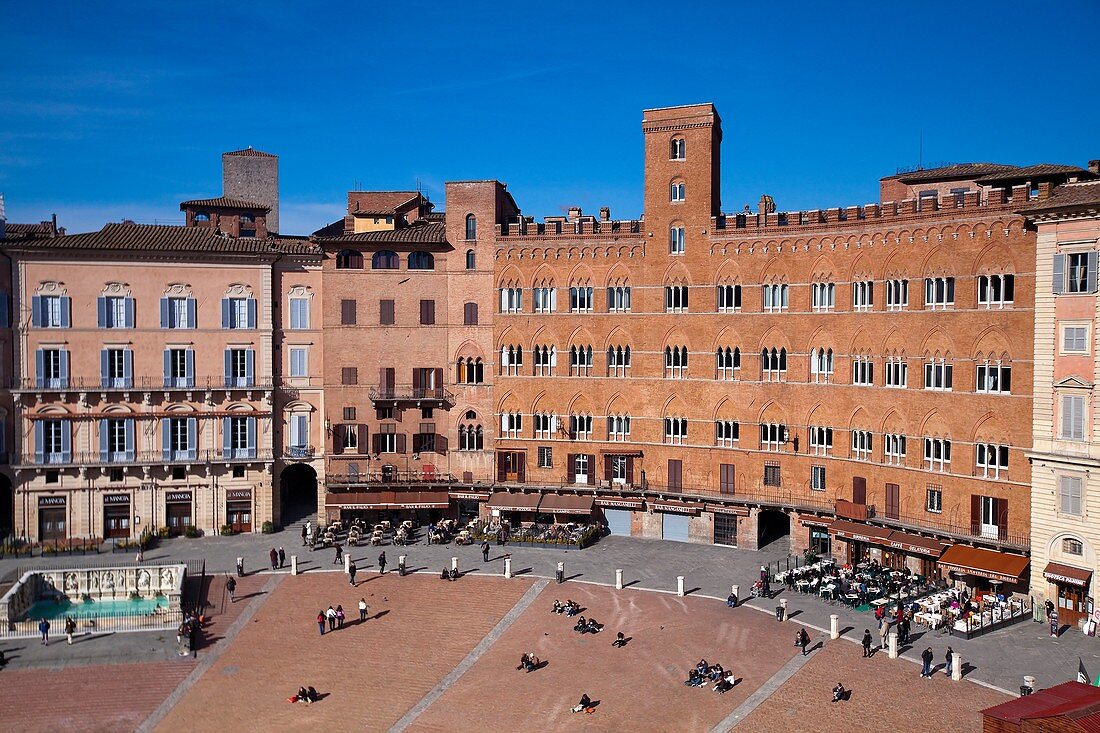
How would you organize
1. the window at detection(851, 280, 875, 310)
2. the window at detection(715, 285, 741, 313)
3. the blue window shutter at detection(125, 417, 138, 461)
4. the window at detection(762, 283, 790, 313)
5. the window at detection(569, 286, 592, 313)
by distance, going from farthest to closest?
the window at detection(569, 286, 592, 313) → the blue window shutter at detection(125, 417, 138, 461) → the window at detection(715, 285, 741, 313) → the window at detection(762, 283, 790, 313) → the window at detection(851, 280, 875, 310)

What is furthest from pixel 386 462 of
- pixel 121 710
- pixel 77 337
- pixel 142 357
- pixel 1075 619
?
pixel 1075 619

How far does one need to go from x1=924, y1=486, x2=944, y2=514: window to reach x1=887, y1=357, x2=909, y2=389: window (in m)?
5.67

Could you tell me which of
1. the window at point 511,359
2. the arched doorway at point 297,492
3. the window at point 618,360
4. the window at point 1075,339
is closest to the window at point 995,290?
the window at point 1075,339

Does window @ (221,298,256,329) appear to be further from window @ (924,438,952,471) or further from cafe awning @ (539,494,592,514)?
window @ (924,438,952,471)

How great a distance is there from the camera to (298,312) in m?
62.8

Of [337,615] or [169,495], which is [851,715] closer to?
[337,615]

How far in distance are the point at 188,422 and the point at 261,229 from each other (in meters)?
18.5

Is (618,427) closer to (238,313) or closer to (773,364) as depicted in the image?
(773,364)

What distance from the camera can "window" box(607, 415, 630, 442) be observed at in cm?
6153

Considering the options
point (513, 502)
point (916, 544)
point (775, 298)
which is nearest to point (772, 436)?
point (775, 298)

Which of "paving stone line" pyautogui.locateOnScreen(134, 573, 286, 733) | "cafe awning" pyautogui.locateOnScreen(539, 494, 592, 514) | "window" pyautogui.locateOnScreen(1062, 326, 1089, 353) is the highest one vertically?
"window" pyautogui.locateOnScreen(1062, 326, 1089, 353)

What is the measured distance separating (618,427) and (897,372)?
1750 centimetres

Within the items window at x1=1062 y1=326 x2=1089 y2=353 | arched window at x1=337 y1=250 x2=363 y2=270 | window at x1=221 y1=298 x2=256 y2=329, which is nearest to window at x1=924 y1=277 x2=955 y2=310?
window at x1=1062 y1=326 x2=1089 y2=353

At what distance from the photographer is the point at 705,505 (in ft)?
192
